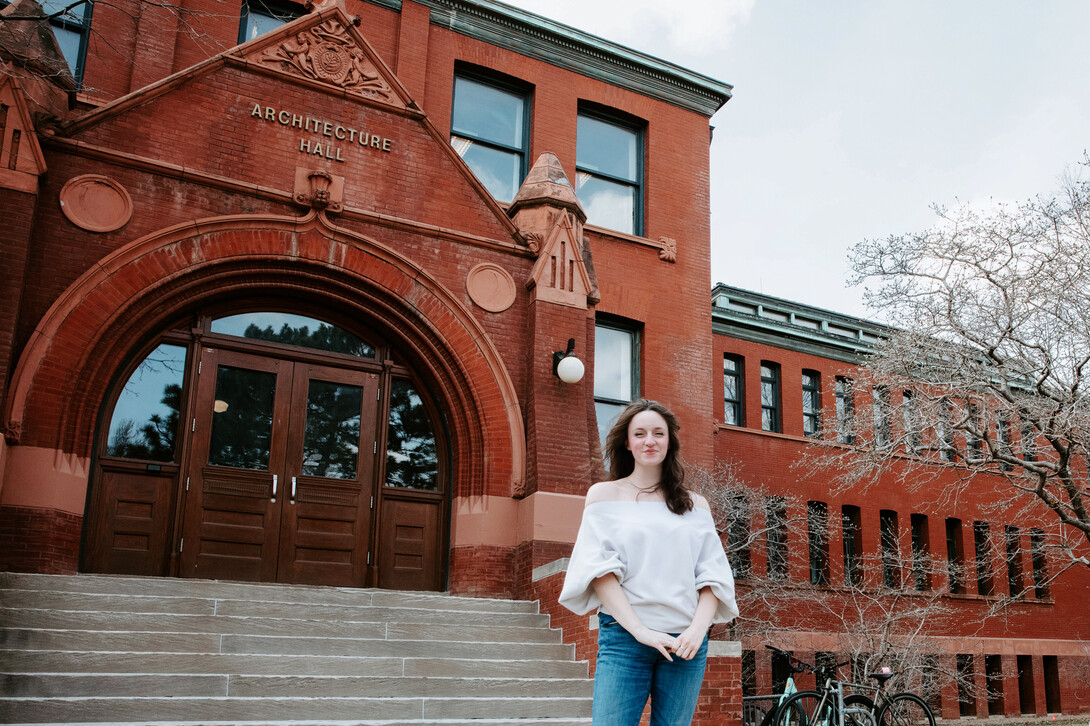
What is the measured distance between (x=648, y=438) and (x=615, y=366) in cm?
1339

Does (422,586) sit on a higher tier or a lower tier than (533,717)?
higher

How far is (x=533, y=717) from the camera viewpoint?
7.80 meters

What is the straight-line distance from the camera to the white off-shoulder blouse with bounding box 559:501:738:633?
3.21m

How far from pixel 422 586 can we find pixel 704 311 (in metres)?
8.80

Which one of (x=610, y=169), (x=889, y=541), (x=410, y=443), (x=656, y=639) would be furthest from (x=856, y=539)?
(x=656, y=639)

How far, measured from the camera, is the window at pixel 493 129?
1639 cm

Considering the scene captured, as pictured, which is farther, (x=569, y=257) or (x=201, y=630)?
(x=569, y=257)

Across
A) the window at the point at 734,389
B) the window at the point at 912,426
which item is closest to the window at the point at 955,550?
the window at the point at 734,389

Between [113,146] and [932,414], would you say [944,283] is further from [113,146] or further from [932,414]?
[113,146]

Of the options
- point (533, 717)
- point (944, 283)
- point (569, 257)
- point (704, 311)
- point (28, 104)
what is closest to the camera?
point (533, 717)

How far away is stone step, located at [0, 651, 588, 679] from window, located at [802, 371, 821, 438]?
1822cm

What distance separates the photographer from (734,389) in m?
24.7

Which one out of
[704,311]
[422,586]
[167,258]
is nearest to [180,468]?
[167,258]

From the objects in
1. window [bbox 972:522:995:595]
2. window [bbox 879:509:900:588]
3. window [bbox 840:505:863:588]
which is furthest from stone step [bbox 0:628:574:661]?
window [bbox 972:522:995:595]
